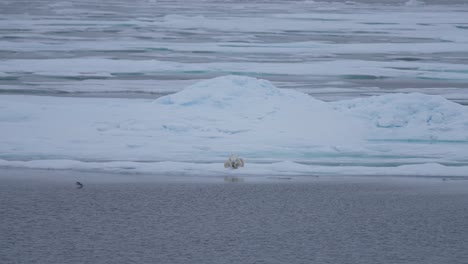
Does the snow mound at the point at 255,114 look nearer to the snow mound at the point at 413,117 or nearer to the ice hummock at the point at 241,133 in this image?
the ice hummock at the point at 241,133

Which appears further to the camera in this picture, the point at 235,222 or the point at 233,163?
the point at 233,163

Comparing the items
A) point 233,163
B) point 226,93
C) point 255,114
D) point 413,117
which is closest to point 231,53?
point 226,93

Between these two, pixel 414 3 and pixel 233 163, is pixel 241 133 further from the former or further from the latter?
pixel 414 3

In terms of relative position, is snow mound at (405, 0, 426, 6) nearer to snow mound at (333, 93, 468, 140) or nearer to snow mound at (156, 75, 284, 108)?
snow mound at (156, 75, 284, 108)

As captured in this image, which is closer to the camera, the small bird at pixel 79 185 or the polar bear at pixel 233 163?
the small bird at pixel 79 185

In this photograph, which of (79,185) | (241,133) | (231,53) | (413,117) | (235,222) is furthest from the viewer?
(231,53)

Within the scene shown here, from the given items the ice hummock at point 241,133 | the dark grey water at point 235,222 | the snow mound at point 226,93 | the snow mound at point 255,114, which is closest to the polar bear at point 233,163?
the ice hummock at point 241,133
